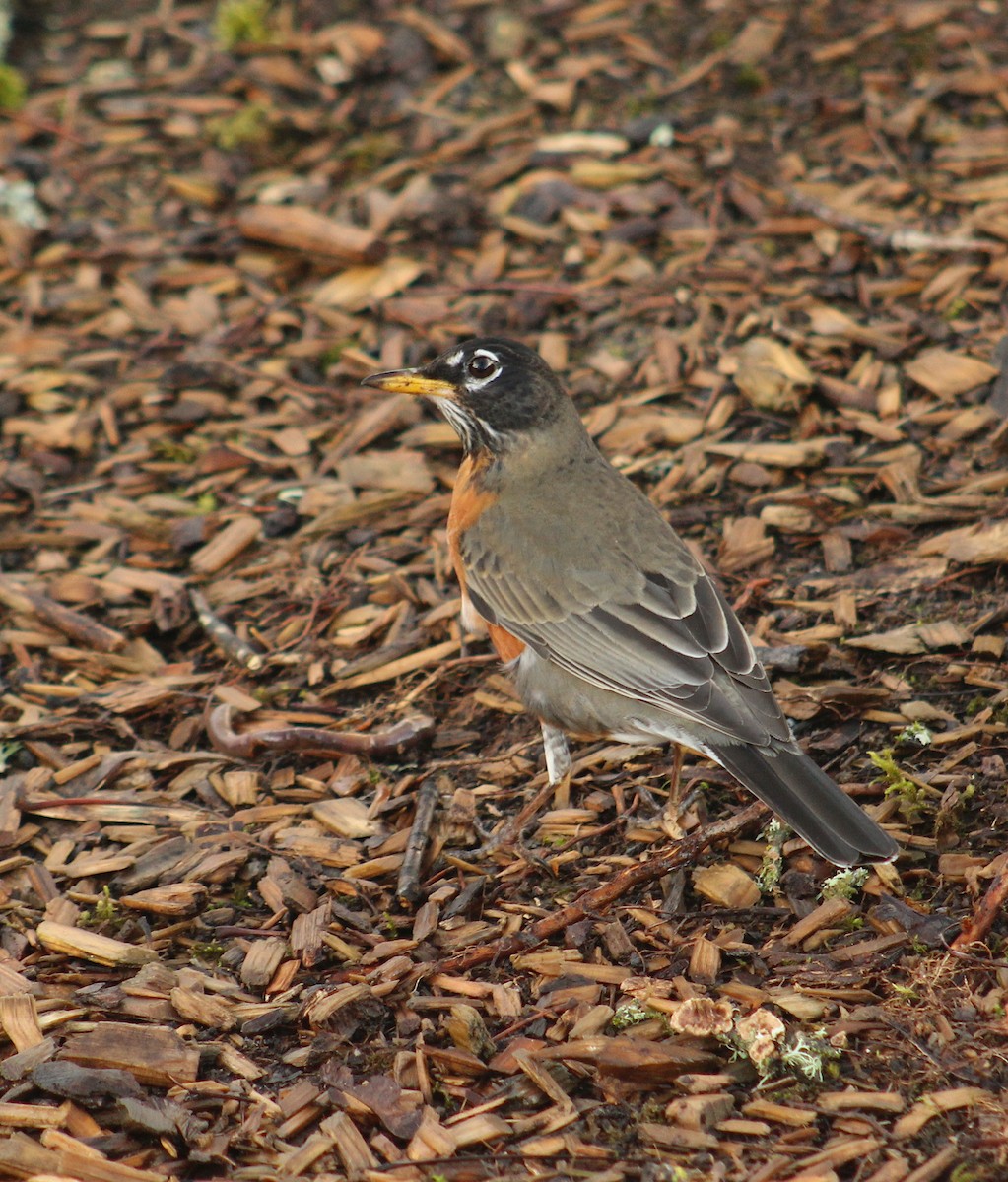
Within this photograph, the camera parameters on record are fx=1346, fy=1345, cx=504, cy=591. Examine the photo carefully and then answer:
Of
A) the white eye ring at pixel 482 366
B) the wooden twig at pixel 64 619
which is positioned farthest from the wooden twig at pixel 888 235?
the wooden twig at pixel 64 619

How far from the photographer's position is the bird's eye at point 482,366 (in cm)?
576

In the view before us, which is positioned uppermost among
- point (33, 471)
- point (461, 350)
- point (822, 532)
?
point (461, 350)

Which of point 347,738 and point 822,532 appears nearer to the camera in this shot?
point 347,738

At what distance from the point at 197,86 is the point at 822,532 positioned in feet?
18.3

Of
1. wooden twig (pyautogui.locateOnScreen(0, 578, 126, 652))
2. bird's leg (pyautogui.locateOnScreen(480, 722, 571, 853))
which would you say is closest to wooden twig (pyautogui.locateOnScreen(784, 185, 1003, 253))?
bird's leg (pyautogui.locateOnScreen(480, 722, 571, 853))

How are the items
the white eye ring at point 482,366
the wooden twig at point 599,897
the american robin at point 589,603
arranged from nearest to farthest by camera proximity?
the wooden twig at point 599,897, the american robin at point 589,603, the white eye ring at point 482,366

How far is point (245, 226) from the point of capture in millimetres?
7973

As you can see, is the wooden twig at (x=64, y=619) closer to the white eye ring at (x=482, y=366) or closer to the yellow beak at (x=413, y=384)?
the yellow beak at (x=413, y=384)

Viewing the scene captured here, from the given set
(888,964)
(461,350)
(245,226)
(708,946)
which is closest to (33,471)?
(245,226)

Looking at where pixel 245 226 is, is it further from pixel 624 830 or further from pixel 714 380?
pixel 624 830

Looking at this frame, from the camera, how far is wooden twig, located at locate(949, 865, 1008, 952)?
153 inches

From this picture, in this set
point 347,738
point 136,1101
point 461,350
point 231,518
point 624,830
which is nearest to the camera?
point 136,1101

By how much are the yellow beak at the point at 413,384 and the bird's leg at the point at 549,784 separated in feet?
5.17

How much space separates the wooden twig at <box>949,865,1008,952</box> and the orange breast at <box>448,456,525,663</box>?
2020 millimetres
